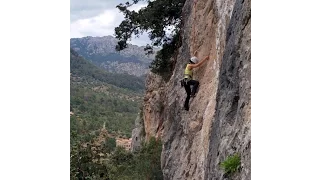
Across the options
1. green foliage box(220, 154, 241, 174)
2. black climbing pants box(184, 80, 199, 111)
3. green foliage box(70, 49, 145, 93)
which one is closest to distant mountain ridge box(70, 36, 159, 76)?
green foliage box(70, 49, 145, 93)

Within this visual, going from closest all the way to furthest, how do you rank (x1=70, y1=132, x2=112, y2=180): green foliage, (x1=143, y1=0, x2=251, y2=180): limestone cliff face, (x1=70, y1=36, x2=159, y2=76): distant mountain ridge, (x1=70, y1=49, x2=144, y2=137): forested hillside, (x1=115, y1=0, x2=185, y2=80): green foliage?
(x1=143, y1=0, x2=251, y2=180): limestone cliff face < (x1=70, y1=132, x2=112, y2=180): green foliage < (x1=115, y1=0, x2=185, y2=80): green foliage < (x1=70, y1=49, x2=144, y2=137): forested hillside < (x1=70, y1=36, x2=159, y2=76): distant mountain ridge

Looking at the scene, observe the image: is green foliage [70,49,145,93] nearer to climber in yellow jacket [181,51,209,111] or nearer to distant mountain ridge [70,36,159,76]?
distant mountain ridge [70,36,159,76]

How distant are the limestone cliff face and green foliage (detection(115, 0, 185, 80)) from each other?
3.90 m

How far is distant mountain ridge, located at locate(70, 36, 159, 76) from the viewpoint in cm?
14175

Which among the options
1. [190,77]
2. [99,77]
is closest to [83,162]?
[190,77]

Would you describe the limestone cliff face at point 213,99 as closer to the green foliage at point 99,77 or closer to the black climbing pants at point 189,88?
the black climbing pants at point 189,88

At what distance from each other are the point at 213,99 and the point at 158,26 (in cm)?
966

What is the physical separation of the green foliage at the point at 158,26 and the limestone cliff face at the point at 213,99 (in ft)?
12.8

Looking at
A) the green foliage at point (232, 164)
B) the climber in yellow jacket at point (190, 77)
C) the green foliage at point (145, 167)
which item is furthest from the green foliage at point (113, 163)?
the green foliage at point (232, 164)

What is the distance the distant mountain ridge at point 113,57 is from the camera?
142 meters

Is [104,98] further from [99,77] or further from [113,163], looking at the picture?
[113,163]

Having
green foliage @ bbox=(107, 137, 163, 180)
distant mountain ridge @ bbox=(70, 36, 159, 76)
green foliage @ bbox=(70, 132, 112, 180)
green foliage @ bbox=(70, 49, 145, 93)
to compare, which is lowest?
green foliage @ bbox=(107, 137, 163, 180)

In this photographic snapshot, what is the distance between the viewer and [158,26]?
21078mm
